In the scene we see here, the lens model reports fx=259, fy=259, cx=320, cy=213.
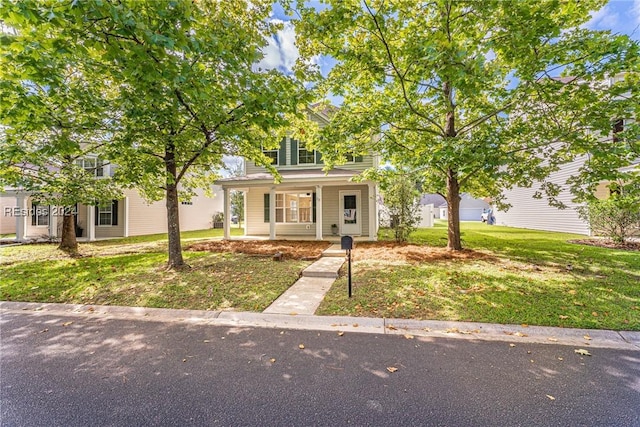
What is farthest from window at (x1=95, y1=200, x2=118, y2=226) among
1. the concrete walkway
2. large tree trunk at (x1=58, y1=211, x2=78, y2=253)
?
the concrete walkway

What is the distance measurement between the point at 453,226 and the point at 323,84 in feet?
21.0

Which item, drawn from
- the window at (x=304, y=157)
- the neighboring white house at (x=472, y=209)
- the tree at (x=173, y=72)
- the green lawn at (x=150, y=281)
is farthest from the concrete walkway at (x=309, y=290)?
the neighboring white house at (x=472, y=209)

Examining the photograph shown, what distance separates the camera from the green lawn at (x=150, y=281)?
5.20 meters

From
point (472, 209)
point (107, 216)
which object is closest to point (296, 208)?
point (107, 216)

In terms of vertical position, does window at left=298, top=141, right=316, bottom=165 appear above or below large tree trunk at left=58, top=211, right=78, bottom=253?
above

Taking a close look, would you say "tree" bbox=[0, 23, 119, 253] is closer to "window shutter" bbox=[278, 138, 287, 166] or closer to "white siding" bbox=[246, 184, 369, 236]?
"white siding" bbox=[246, 184, 369, 236]

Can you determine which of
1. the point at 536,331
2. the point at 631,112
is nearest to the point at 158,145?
the point at 536,331

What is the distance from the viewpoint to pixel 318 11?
6.36m

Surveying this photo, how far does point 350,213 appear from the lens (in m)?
14.2

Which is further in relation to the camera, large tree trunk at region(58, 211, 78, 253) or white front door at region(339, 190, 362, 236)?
white front door at region(339, 190, 362, 236)

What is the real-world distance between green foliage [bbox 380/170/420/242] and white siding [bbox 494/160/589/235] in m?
6.53

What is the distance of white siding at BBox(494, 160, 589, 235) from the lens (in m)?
14.0

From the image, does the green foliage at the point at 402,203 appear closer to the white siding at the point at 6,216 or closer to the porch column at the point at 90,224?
the porch column at the point at 90,224

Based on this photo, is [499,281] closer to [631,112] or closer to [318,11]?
[631,112]
